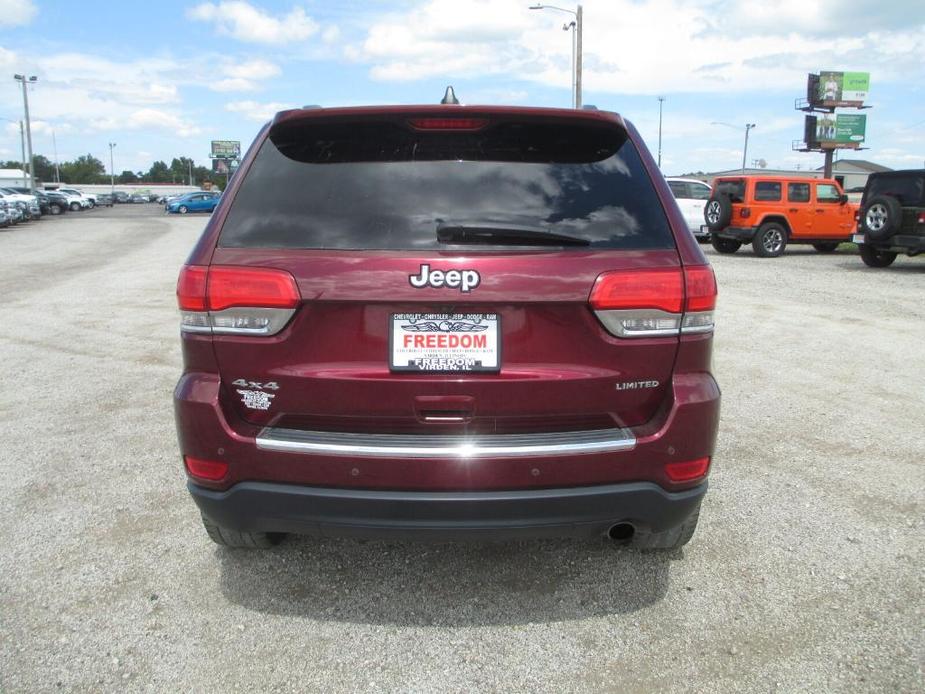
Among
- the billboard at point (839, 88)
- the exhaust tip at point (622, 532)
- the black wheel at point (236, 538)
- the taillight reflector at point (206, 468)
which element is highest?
the billboard at point (839, 88)

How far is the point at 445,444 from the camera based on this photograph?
2.40 m

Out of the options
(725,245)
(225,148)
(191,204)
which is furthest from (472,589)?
(225,148)

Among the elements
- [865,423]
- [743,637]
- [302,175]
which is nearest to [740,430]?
[865,423]

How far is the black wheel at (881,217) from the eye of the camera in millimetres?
14062

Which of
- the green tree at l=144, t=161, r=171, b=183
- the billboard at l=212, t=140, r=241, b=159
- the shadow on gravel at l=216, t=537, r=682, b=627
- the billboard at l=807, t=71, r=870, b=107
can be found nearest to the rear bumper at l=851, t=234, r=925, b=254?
the shadow on gravel at l=216, t=537, r=682, b=627

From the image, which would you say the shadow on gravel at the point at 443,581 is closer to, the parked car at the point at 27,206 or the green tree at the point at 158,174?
the parked car at the point at 27,206

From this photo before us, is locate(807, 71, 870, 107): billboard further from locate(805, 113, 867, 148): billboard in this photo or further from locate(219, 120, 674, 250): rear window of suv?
locate(219, 120, 674, 250): rear window of suv

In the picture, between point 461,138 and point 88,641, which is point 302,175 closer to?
point 461,138

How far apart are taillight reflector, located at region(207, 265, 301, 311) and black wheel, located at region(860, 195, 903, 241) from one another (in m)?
14.8

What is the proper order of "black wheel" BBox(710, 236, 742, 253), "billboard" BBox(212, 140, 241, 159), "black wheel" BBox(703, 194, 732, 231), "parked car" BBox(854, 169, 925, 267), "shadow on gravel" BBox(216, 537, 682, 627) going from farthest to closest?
"billboard" BBox(212, 140, 241, 159) < "black wheel" BBox(710, 236, 742, 253) < "black wheel" BBox(703, 194, 732, 231) < "parked car" BBox(854, 169, 925, 267) < "shadow on gravel" BBox(216, 537, 682, 627)

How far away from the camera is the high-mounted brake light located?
2.60 m

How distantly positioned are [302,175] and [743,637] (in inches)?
90.2

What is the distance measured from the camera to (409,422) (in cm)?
244

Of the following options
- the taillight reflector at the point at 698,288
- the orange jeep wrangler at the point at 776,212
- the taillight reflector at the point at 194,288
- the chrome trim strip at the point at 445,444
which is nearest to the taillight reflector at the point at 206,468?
the chrome trim strip at the point at 445,444
